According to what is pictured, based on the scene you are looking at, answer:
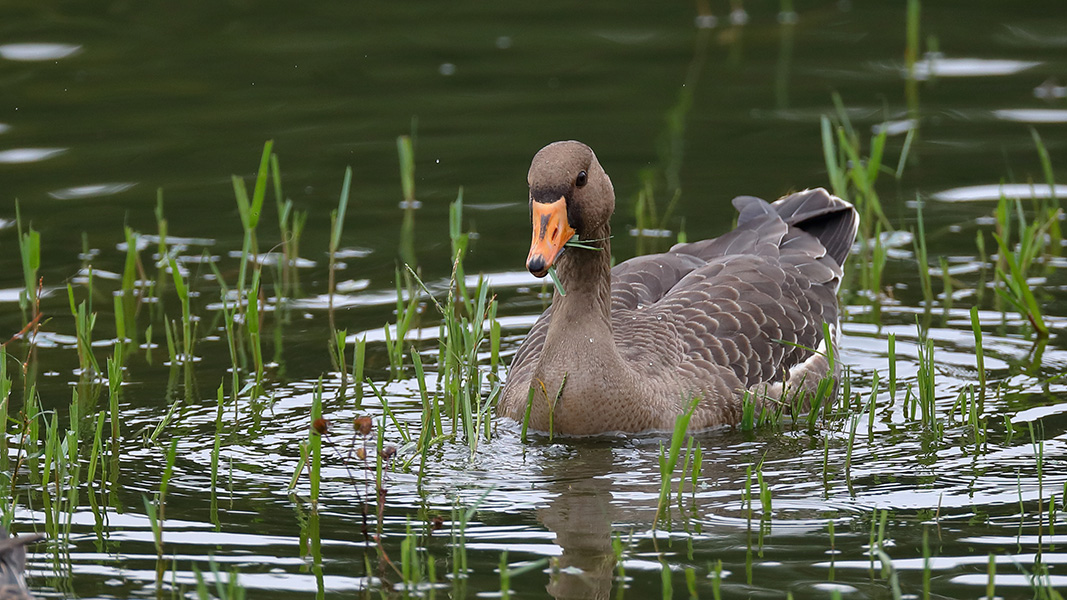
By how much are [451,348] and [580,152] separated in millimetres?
1204

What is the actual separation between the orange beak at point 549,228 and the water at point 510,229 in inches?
42.6

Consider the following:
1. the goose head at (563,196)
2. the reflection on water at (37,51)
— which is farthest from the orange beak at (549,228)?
the reflection on water at (37,51)

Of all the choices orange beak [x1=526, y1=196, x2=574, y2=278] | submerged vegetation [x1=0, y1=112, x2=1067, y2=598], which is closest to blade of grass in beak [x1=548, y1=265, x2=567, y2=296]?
orange beak [x1=526, y1=196, x2=574, y2=278]

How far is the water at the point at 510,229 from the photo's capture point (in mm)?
6488

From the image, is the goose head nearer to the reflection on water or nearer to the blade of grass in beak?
the blade of grass in beak

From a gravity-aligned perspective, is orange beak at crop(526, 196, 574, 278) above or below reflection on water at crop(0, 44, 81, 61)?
below

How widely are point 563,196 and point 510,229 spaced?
14.0 ft

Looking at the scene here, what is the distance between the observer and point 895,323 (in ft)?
33.8

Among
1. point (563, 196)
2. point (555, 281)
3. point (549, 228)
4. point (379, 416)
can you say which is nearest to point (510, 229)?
point (379, 416)

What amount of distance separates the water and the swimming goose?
0.93ft

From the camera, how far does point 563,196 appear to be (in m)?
7.85

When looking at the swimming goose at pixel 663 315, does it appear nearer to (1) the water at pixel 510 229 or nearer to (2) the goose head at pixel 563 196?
(2) the goose head at pixel 563 196

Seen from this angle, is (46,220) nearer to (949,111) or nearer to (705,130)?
(705,130)

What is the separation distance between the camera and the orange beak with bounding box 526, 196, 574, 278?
7.60 metres
